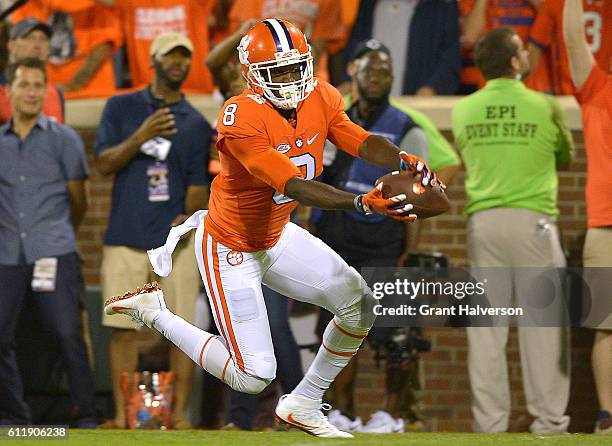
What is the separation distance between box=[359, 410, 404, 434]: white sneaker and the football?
224 centimetres

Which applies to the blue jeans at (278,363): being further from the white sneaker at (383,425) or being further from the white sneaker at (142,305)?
the white sneaker at (142,305)

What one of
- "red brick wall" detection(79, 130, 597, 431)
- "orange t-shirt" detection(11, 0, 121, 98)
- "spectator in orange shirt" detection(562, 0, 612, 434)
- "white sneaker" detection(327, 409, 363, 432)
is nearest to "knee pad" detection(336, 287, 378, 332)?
"white sneaker" detection(327, 409, 363, 432)

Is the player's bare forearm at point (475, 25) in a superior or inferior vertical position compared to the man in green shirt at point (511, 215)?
superior

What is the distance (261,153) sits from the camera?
5.58 metres

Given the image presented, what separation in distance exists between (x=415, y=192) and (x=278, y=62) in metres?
0.94

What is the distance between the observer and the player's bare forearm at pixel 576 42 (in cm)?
729

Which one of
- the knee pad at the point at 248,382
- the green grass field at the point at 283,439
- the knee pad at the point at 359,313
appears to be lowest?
the green grass field at the point at 283,439

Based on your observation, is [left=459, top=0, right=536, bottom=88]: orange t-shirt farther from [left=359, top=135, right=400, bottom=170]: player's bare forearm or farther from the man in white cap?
[left=359, top=135, right=400, bottom=170]: player's bare forearm

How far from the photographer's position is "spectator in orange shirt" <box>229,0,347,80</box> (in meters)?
8.47

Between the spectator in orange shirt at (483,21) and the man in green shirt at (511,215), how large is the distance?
1.09 meters

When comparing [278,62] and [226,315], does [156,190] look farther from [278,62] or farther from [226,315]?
[278,62]

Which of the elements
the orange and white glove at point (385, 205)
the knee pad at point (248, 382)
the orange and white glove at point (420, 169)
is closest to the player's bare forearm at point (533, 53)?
the orange and white glove at point (420, 169)

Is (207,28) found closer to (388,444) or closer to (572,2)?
(572,2)

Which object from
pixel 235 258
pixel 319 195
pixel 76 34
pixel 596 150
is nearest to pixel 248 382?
pixel 235 258
